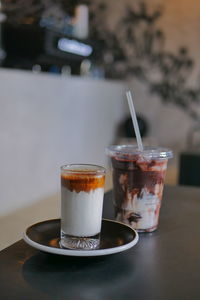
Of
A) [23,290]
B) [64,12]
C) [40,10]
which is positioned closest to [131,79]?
[64,12]

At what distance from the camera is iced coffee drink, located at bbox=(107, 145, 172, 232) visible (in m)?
0.89

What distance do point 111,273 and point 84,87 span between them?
2.68m

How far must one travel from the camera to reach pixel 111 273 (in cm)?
67

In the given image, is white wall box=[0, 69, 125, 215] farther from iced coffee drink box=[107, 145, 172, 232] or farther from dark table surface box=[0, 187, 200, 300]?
dark table surface box=[0, 187, 200, 300]

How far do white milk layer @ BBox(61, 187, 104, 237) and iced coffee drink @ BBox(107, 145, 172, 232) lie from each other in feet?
0.48

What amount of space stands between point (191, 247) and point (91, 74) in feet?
11.0

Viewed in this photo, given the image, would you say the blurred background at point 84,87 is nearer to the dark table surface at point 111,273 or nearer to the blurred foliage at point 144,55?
the blurred foliage at point 144,55

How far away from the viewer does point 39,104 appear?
2664 mm

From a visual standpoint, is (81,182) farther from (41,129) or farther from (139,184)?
(41,129)

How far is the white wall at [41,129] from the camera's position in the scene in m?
2.38

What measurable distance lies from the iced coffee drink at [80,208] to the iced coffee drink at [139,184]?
0.14m

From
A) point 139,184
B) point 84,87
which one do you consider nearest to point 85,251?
point 139,184

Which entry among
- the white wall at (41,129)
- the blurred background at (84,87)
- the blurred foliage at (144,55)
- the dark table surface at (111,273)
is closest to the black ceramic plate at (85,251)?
the dark table surface at (111,273)

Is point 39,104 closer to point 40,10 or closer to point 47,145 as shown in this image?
point 47,145
